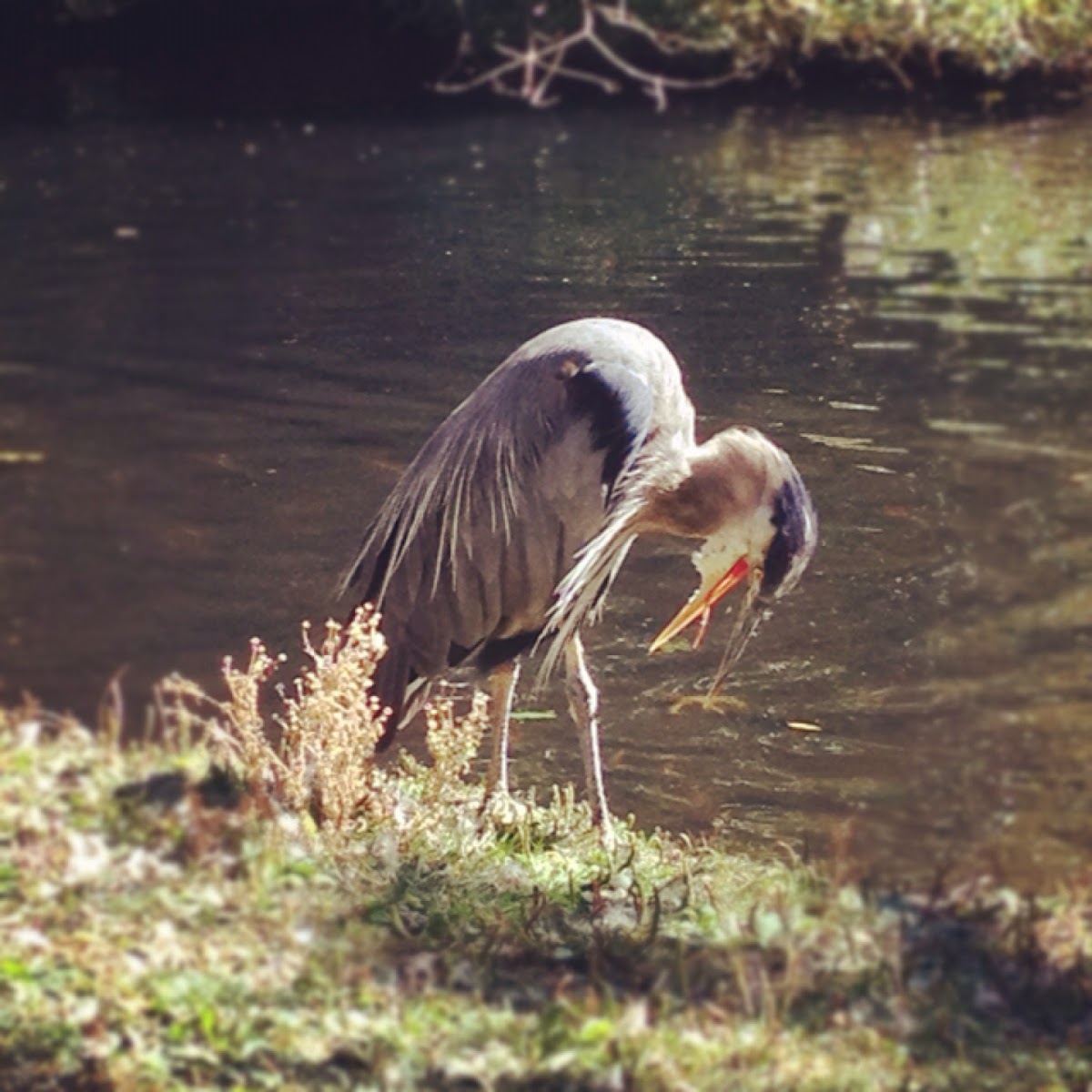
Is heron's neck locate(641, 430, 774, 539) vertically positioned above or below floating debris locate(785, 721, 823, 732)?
above

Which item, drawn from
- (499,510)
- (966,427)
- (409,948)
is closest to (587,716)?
(499,510)

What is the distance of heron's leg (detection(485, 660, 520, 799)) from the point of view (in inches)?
138

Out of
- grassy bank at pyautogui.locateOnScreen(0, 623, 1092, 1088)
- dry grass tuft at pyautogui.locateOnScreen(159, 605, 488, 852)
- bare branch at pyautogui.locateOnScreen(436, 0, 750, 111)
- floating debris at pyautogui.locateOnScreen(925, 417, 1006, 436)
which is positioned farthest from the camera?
bare branch at pyautogui.locateOnScreen(436, 0, 750, 111)

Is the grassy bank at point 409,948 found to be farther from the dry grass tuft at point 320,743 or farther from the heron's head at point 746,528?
the heron's head at point 746,528

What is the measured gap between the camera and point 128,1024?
93.1 inches

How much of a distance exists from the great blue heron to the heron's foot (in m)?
0.06

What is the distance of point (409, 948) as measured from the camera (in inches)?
105

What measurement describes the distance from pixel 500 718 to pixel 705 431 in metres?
0.85

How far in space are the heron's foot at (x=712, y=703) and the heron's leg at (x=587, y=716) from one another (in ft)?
0.59

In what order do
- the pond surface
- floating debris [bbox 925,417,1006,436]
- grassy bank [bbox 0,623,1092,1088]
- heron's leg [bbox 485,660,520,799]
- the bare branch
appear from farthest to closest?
the bare branch < floating debris [bbox 925,417,1006,436] < heron's leg [bbox 485,660,520,799] < the pond surface < grassy bank [bbox 0,623,1092,1088]

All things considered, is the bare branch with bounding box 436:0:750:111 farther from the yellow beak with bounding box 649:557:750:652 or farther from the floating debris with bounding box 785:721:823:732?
the floating debris with bounding box 785:721:823:732

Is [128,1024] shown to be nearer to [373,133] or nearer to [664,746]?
[664,746]

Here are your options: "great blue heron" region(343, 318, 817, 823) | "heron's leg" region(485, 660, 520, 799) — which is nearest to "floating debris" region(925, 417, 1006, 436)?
"great blue heron" region(343, 318, 817, 823)

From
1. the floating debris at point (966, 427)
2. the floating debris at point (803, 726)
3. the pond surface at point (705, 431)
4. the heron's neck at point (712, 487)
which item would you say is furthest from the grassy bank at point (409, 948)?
the floating debris at point (966, 427)
